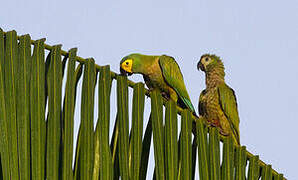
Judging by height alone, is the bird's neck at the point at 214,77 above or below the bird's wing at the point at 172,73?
above

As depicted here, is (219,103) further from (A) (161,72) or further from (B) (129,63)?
(B) (129,63)

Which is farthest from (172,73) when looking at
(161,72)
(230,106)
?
(230,106)

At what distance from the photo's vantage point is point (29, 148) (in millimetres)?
3441

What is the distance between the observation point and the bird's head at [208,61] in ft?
23.7

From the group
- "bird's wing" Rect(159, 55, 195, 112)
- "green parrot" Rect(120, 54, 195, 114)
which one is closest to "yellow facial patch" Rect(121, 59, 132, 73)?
"green parrot" Rect(120, 54, 195, 114)

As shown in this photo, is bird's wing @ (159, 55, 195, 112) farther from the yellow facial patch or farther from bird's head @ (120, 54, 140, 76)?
the yellow facial patch

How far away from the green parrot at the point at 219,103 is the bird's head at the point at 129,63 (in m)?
1.17

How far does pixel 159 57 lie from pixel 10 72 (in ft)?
9.55

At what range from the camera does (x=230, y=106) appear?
22.2 feet

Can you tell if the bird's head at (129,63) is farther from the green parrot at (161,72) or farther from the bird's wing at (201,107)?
the bird's wing at (201,107)

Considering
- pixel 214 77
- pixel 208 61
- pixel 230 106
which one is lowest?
pixel 230 106

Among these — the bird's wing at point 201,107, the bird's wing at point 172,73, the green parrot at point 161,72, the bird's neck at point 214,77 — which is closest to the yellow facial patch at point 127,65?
the green parrot at point 161,72

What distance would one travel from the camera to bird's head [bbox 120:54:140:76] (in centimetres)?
597

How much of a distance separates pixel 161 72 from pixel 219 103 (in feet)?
3.14
